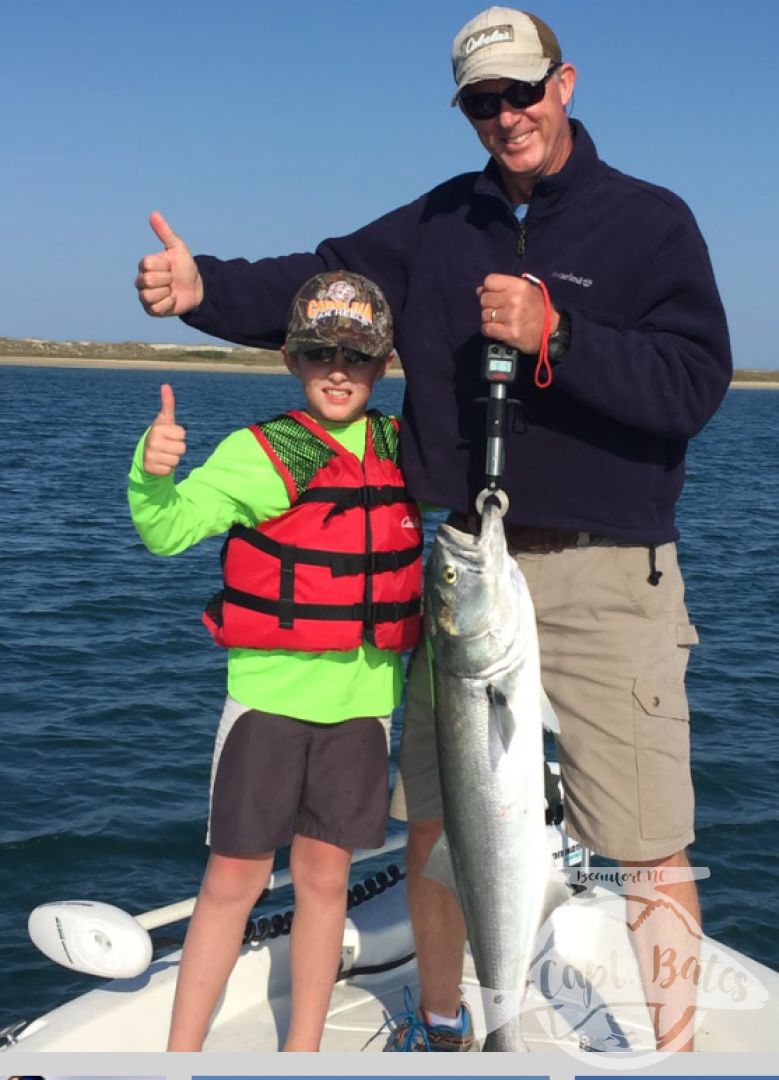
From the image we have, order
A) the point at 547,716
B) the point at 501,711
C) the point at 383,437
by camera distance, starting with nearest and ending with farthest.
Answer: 1. the point at 501,711
2. the point at 547,716
3. the point at 383,437

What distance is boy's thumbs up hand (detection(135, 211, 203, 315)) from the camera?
4258mm

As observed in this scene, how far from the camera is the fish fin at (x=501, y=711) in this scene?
3670 mm

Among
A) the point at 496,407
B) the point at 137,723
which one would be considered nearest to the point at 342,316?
the point at 496,407

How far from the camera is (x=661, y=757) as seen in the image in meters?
4.04

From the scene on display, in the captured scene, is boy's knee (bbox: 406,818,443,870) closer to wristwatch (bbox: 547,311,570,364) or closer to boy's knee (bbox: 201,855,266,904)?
boy's knee (bbox: 201,855,266,904)

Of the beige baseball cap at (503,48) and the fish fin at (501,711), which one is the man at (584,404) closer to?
the beige baseball cap at (503,48)

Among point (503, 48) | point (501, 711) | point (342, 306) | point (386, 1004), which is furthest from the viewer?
point (386, 1004)

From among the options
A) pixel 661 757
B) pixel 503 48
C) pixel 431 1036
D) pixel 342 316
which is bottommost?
pixel 431 1036

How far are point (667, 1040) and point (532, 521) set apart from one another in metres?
1.84

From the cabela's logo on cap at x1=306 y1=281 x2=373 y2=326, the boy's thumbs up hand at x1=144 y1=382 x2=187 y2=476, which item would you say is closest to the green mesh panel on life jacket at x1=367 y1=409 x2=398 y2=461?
the cabela's logo on cap at x1=306 y1=281 x2=373 y2=326

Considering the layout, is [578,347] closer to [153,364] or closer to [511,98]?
[511,98]

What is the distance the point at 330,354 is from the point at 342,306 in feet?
0.58

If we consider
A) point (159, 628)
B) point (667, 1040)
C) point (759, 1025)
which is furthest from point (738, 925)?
point (159, 628)

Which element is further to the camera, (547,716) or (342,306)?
(342,306)
